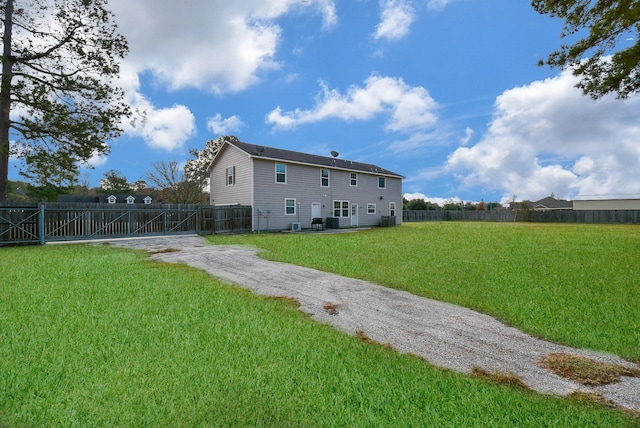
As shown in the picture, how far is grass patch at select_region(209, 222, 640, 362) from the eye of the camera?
425 centimetres

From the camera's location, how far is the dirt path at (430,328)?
2.95 metres

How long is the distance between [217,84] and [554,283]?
15.6 m

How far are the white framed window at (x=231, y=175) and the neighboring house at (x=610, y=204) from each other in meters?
50.2

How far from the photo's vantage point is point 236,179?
21234 mm

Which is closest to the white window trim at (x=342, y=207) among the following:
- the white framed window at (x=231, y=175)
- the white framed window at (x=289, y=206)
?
the white framed window at (x=289, y=206)

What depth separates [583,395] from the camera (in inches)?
105

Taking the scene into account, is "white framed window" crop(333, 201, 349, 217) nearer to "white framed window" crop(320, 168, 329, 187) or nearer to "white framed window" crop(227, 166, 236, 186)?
"white framed window" crop(320, 168, 329, 187)

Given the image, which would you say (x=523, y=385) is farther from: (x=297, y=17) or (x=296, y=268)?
(x=297, y=17)

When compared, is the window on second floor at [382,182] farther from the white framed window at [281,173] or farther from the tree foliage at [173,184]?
the tree foliage at [173,184]

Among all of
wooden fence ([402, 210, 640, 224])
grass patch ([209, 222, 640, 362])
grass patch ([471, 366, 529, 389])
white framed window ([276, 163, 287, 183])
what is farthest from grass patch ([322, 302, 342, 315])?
wooden fence ([402, 210, 640, 224])

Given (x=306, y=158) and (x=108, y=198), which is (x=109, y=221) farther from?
(x=108, y=198)

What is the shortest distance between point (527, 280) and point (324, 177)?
713 inches

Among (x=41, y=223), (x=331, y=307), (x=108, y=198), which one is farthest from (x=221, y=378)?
(x=108, y=198)

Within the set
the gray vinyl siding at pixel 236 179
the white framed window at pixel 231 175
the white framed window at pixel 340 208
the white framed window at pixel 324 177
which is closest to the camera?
the gray vinyl siding at pixel 236 179
